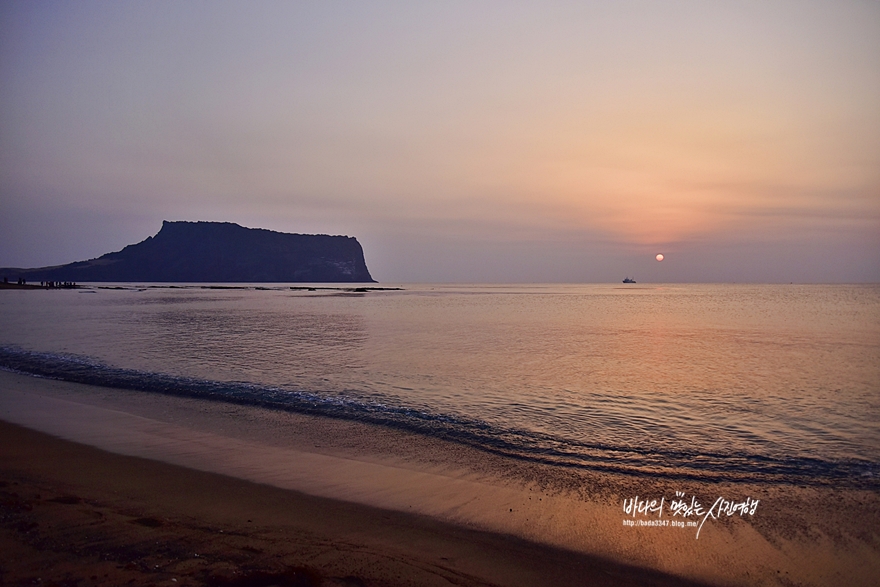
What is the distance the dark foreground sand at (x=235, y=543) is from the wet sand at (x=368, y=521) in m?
0.02

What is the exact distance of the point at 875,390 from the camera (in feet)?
52.1

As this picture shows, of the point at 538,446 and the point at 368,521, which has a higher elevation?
the point at 368,521

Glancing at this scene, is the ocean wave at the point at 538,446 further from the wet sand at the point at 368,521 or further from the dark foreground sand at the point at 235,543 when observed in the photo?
the dark foreground sand at the point at 235,543

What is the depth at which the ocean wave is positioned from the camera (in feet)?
28.8

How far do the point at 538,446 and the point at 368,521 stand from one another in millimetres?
4820

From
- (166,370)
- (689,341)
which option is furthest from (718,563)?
(689,341)

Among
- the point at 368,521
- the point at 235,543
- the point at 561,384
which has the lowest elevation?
the point at 561,384

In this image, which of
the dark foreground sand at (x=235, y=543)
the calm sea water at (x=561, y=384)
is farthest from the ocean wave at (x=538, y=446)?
the dark foreground sand at (x=235, y=543)

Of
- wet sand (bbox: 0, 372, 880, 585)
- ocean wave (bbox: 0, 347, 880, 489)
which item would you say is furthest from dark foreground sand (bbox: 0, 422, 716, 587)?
ocean wave (bbox: 0, 347, 880, 489)

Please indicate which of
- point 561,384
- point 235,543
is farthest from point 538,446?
point 561,384

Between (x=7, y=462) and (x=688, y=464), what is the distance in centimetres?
1215

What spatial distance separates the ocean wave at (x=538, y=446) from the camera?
8.78 m

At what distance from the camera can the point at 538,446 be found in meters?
10.2

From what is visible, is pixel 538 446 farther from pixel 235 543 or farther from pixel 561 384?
pixel 561 384
